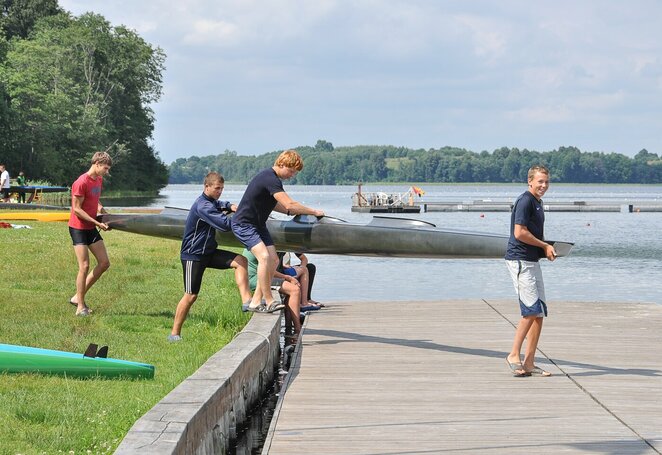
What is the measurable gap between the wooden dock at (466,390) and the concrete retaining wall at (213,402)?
36cm

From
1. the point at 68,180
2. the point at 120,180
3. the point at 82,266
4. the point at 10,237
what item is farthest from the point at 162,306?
the point at 120,180

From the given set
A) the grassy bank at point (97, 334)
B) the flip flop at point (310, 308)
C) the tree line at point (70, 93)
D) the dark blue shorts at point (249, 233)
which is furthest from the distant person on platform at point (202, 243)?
the tree line at point (70, 93)

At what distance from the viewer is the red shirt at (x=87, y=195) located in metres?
11.4

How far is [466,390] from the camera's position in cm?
830

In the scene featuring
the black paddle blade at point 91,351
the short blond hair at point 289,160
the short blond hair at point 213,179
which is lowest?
the black paddle blade at point 91,351

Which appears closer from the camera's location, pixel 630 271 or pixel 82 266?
pixel 82 266

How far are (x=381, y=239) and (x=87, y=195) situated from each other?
3.26 meters

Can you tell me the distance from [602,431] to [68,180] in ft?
271

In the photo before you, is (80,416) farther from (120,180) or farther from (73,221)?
(120,180)

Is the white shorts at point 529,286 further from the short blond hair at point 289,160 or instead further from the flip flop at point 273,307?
the flip flop at point 273,307

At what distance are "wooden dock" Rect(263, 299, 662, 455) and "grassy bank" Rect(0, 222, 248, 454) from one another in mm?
1046

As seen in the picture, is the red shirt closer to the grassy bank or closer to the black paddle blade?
the grassy bank

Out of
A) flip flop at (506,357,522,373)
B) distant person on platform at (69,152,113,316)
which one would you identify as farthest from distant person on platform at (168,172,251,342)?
flip flop at (506,357,522,373)

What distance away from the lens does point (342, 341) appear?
437 inches
